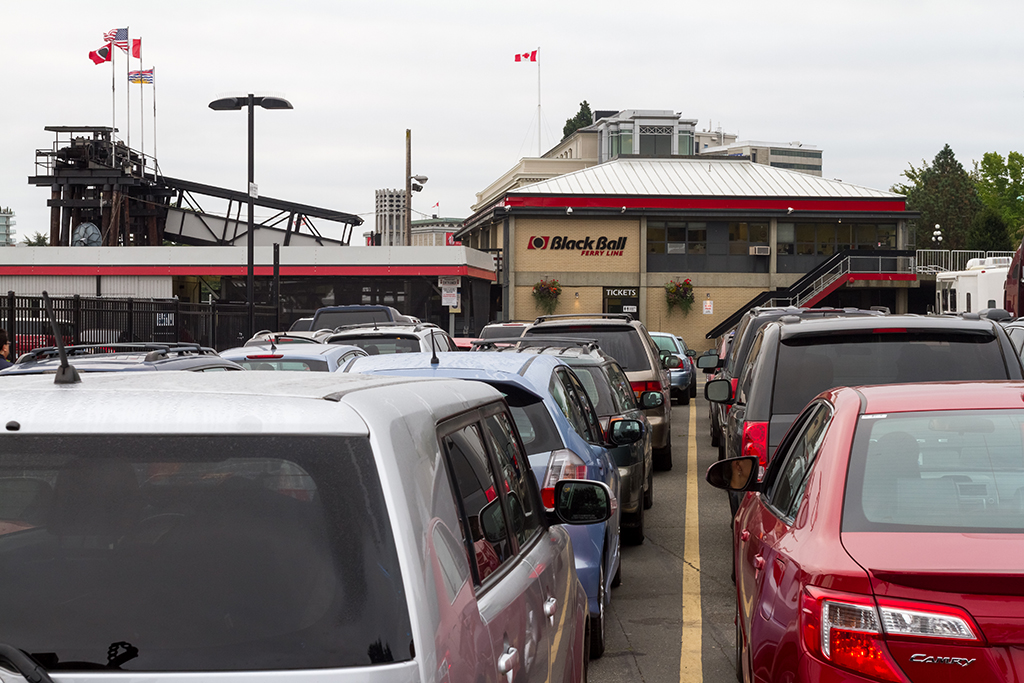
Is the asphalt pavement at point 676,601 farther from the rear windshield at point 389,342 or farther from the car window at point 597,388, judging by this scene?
the rear windshield at point 389,342

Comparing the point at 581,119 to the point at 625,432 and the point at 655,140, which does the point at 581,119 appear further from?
the point at 625,432

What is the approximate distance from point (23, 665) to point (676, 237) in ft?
168

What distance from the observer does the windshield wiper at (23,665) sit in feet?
6.65

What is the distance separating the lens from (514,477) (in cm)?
375

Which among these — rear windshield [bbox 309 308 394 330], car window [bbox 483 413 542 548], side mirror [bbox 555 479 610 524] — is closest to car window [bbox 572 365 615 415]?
side mirror [bbox 555 479 610 524]

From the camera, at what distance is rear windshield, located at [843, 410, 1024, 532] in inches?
135

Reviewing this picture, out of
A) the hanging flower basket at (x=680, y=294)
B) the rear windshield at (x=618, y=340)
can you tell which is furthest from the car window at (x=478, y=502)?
the hanging flower basket at (x=680, y=294)

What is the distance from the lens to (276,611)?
214cm

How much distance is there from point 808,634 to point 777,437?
364 centimetres

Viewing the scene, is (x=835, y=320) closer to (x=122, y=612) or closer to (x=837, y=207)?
(x=122, y=612)

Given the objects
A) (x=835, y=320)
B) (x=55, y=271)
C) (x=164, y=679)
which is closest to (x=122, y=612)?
(x=164, y=679)

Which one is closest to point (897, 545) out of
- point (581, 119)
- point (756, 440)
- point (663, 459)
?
point (756, 440)

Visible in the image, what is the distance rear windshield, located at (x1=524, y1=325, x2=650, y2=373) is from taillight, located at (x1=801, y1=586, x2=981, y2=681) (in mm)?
10433

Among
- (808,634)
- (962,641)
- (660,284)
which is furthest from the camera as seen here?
(660,284)
